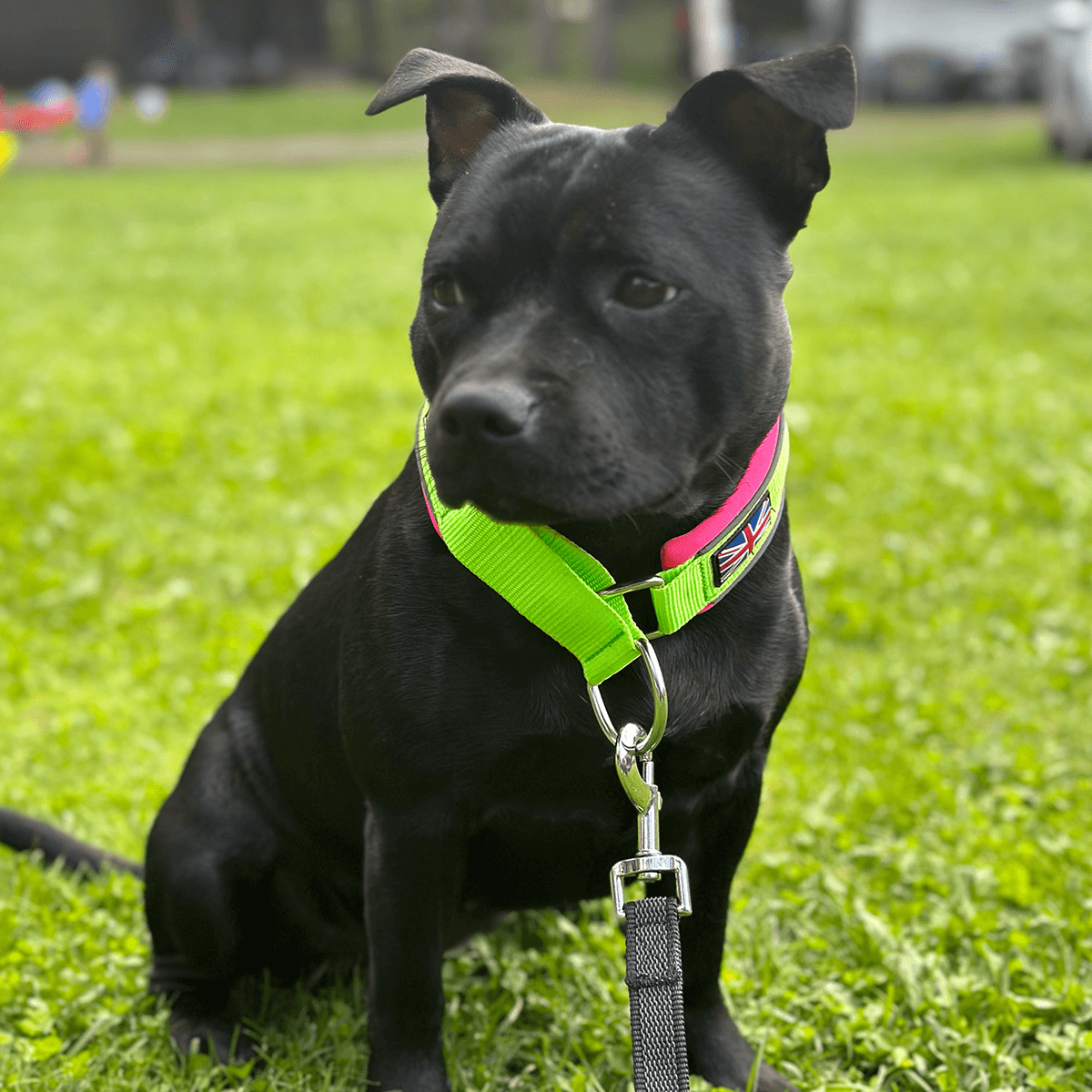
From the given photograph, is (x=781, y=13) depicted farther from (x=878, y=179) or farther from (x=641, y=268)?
(x=641, y=268)

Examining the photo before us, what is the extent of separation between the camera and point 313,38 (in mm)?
38250

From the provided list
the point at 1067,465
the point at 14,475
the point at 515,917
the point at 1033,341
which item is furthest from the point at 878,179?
the point at 515,917

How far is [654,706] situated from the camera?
1.91 m

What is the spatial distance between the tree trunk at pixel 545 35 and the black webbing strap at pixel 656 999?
3582cm

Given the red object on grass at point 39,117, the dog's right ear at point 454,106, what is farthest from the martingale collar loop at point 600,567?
the red object on grass at point 39,117

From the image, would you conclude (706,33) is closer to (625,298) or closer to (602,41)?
(625,298)

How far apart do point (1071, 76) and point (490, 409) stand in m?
17.3

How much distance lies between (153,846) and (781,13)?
128 feet

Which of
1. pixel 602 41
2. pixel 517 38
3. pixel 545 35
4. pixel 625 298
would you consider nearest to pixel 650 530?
pixel 625 298

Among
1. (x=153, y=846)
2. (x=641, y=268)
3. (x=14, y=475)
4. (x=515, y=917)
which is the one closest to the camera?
(x=641, y=268)

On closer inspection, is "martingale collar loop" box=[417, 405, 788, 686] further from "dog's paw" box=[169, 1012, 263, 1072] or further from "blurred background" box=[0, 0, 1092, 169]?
"blurred background" box=[0, 0, 1092, 169]

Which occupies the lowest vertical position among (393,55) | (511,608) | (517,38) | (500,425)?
(393,55)

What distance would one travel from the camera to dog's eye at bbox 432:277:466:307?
6.13ft

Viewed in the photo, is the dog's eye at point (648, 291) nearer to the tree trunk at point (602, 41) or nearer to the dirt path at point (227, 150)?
the dirt path at point (227, 150)
